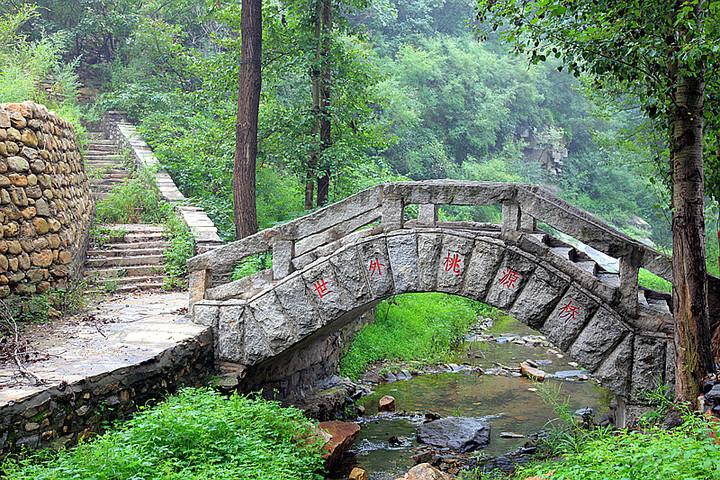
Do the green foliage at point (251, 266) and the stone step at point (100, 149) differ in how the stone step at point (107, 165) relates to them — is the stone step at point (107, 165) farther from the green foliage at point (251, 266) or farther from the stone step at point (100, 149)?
the green foliage at point (251, 266)

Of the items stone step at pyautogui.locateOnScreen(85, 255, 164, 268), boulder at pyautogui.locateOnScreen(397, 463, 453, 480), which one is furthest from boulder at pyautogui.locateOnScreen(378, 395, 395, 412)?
stone step at pyautogui.locateOnScreen(85, 255, 164, 268)

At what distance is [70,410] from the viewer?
5973 mm

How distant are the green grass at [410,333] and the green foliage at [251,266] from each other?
7.17ft

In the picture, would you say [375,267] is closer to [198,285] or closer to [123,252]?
[198,285]

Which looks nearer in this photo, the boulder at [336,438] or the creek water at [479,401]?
the boulder at [336,438]

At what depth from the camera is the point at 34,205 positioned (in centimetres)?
859

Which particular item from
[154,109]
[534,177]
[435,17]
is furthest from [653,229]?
[154,109]

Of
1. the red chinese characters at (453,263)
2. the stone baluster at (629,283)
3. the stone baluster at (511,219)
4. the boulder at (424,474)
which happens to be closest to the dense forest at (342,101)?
the stone baluster at (629,283)

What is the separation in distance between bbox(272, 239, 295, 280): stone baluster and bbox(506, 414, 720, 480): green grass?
3.92 metres

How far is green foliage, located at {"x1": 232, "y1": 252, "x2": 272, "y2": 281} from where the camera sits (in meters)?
10.4

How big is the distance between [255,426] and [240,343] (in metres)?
1.71

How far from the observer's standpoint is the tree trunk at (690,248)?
6.27m

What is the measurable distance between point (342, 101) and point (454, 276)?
6199 mm

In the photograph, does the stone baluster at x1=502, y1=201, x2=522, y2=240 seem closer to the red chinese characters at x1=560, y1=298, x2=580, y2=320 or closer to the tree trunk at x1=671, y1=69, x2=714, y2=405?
the red chinese characters at x1=560, y1=298, x2=580, y2=320
